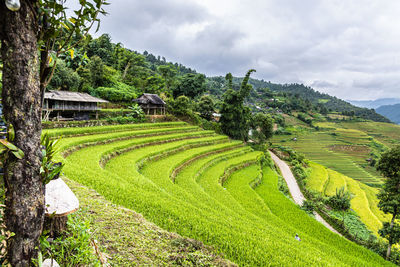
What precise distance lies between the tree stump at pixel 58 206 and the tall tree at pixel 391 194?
1451cm

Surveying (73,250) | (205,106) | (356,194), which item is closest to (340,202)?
(356,194)

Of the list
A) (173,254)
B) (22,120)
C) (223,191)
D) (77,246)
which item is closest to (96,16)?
(22,120)

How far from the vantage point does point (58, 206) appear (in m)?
2.13

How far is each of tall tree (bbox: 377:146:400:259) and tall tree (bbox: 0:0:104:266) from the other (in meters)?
14.8

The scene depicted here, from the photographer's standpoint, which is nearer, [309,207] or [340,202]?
[309,207]

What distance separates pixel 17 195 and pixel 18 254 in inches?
18.9

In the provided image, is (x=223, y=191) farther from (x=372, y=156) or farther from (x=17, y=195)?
(x=372, y=156)

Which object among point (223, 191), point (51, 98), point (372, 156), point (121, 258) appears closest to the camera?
point (121, 258)

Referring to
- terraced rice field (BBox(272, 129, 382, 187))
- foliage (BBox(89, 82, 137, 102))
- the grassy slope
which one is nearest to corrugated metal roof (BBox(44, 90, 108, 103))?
foliage (BBox(89, 82, 137, 102))

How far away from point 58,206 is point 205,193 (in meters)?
8.13

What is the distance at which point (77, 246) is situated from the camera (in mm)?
2156

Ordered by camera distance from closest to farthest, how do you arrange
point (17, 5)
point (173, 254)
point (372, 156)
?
point (17, 5) → point (173, 254) → point (372, 156)

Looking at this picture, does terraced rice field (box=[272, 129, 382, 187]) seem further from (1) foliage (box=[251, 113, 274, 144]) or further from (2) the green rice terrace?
(1) foliage (box=[251, 113, 274, 144])

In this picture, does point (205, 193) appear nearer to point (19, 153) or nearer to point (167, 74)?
point (19, 153)
